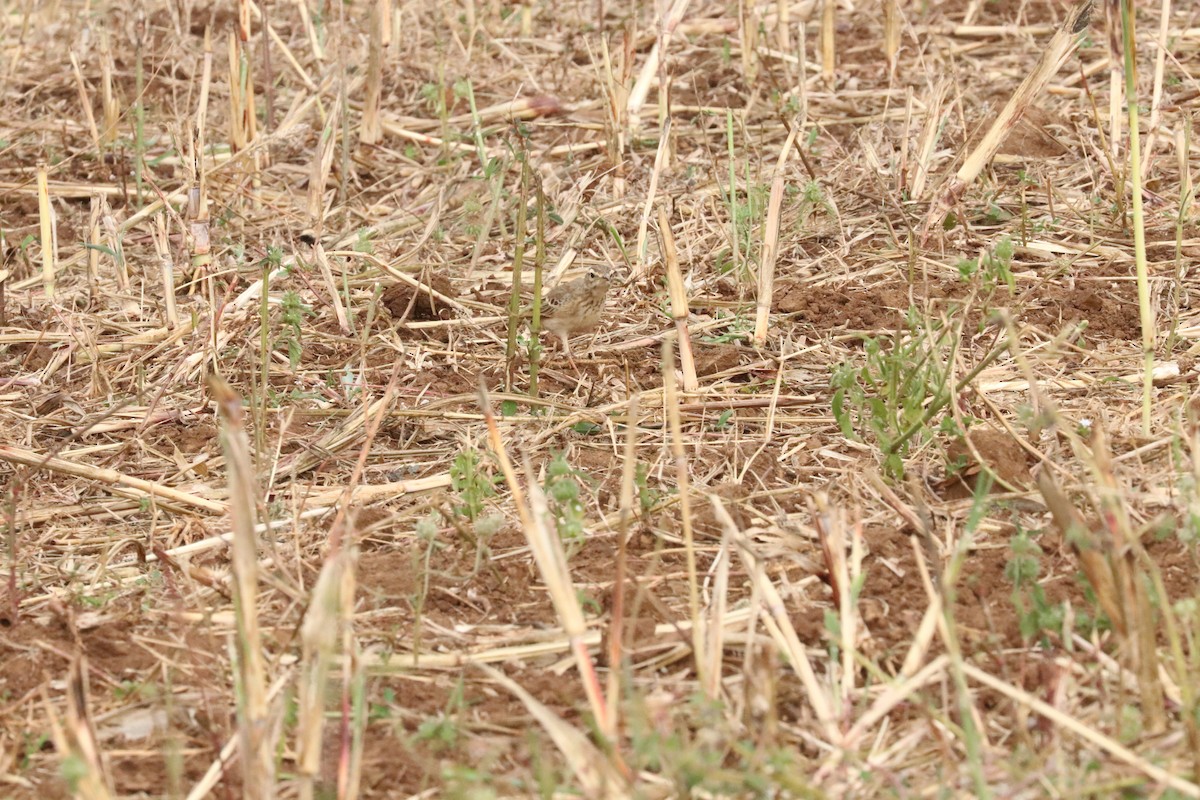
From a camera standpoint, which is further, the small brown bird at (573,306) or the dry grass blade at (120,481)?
the small brown bird at (573,306)

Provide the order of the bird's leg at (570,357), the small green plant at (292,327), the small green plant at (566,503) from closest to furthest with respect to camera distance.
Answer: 1. the small green plant at (566,503)
2. the small green plant at (292,327)
3. the bird's leg at (570,357)

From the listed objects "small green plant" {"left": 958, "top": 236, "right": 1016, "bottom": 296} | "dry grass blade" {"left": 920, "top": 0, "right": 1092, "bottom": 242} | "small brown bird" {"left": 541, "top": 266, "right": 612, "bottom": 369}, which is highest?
"dry grass blade" {"left": 920, "top": 0, "right": 1092, "bottom": 242}

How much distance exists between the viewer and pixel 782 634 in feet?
9.60

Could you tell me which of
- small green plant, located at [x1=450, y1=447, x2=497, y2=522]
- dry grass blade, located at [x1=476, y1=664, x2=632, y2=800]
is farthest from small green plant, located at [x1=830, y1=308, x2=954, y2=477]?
dry grass blade, located at [x1=476, y1=664, x2=632, y2=800]

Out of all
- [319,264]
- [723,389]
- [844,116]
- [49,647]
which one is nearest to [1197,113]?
[844,116]

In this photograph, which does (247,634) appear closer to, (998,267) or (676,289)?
(676,289)

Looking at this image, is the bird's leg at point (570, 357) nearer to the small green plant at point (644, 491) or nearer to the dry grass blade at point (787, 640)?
the small green plant at point (644, 491)

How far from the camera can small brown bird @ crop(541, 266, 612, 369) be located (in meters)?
4.36

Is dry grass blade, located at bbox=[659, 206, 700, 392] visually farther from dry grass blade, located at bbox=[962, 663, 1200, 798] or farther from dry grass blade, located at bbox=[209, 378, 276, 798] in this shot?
dry grass blade, located at bbox=[209, 378, 276, 798]

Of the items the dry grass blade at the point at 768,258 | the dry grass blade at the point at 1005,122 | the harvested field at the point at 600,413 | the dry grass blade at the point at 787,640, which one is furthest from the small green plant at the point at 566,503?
the dry grass blade at the point at 1005,122

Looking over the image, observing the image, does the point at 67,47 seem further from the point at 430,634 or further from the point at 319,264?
the point at 430,634

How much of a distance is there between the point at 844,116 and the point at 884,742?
12.7 ft

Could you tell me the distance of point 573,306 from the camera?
14.3ft

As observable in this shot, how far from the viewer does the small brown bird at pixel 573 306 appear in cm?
436
